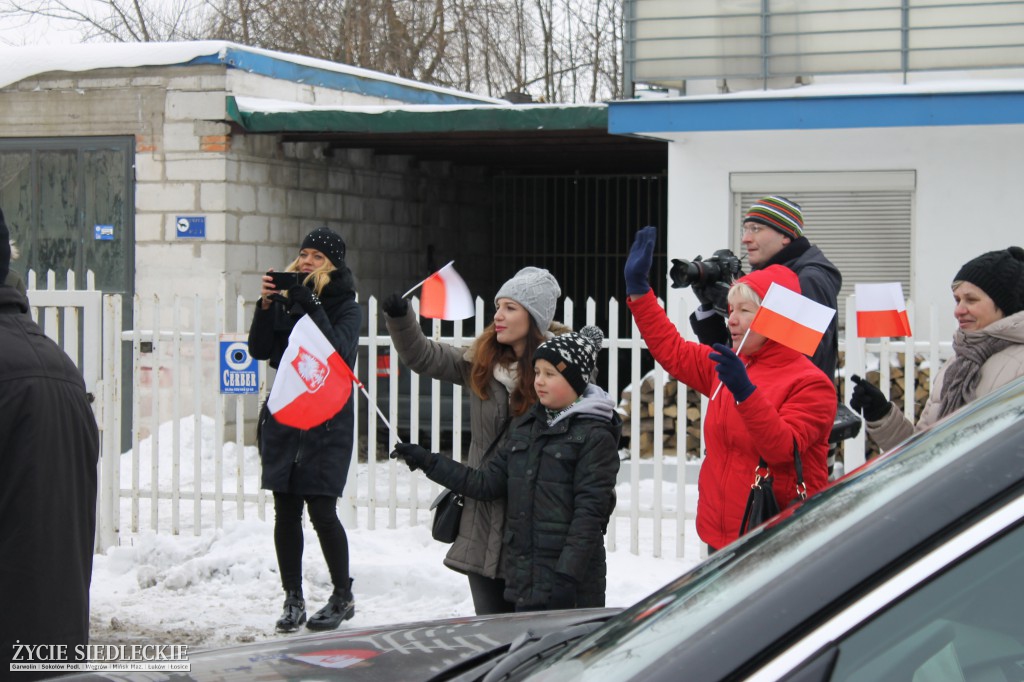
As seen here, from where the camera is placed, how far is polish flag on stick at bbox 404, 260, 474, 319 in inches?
221

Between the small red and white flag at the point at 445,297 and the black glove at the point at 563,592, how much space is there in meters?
1.77

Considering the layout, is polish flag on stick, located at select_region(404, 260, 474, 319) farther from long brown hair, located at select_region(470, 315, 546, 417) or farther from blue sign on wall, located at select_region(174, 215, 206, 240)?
blue sign on wall, located at select_region(174, 215, 206, 240)

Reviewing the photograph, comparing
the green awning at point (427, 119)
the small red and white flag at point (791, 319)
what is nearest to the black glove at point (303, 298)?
the small red and white flag at point (791, 319)

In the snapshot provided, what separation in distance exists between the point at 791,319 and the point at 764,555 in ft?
7.65

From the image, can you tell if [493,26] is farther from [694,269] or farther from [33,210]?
[694,269]

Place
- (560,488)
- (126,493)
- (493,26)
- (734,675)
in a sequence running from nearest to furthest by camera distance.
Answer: (734,675) < (560,488) < (126,493) < (493,26)

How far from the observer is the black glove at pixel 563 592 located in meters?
4.11

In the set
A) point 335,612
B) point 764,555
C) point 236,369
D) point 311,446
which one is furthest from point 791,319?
point 236,369

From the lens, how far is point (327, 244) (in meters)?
6.12

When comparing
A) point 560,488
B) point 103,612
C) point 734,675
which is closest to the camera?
point 734,675

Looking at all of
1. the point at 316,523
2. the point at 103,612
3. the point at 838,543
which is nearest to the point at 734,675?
the point at 838,543

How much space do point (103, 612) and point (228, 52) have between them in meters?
5.78

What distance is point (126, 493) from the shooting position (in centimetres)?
828

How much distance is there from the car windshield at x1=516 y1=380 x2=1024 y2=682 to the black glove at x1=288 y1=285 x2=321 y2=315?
3.80 m
